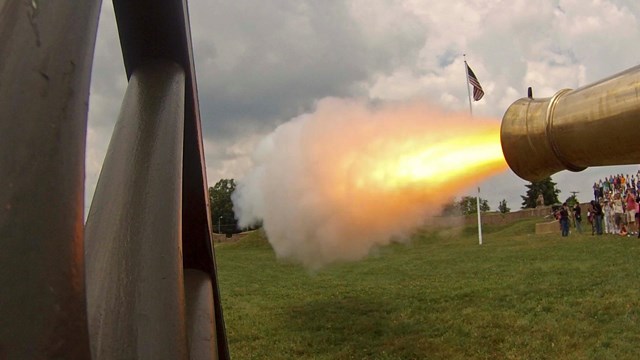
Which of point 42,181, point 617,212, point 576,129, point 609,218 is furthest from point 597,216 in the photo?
point 42,181

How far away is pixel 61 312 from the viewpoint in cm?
191

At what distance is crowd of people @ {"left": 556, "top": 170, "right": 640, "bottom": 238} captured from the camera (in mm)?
21344

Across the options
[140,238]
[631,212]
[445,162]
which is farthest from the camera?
[631,212]

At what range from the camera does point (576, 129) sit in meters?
3.94

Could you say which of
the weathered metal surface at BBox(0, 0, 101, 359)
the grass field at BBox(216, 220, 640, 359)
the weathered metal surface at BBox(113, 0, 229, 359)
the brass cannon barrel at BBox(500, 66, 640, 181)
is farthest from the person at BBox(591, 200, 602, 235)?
the weathered metal surface at BBox(0, 0, 101, 359)

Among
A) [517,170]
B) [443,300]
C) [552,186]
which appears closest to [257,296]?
[443,300]

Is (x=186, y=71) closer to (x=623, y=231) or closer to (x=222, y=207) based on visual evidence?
(x=623, y=231)

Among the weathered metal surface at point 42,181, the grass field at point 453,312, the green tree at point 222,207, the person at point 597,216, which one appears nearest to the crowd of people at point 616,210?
the person at point 597,216

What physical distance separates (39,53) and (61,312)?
86cm

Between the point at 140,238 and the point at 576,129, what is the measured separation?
2834mm

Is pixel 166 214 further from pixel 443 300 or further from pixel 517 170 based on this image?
pixel 443 300

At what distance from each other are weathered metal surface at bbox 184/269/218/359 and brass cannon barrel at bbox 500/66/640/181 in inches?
96.2

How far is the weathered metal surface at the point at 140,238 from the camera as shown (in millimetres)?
2832

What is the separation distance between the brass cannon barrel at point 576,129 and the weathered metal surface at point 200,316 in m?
2.44
